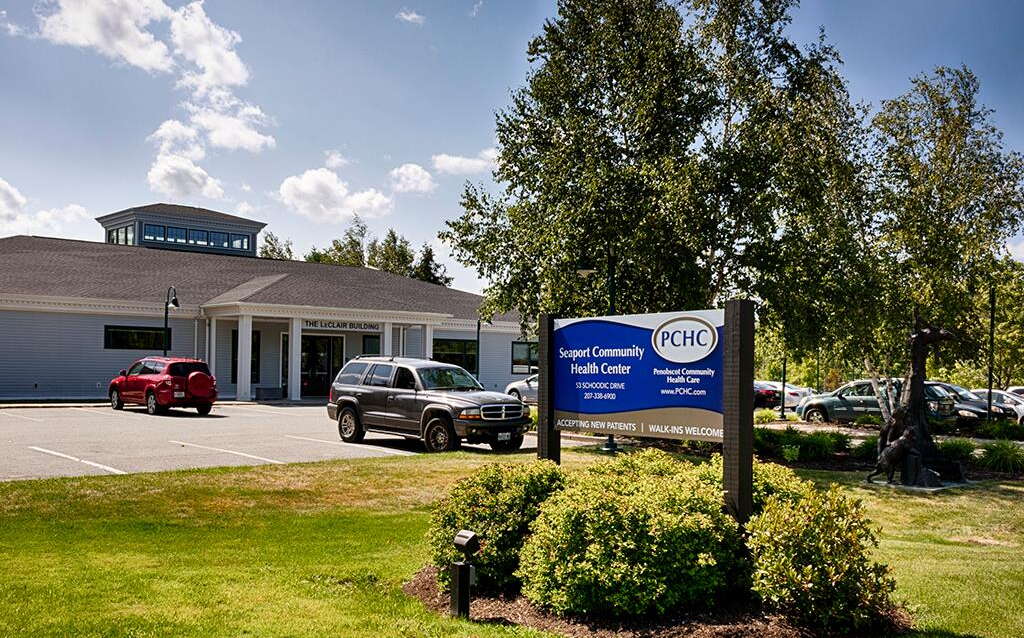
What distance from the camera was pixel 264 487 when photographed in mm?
11812

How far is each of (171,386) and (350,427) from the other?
30.0ft

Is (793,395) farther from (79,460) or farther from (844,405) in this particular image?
(79,460)

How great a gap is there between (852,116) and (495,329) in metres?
25.2

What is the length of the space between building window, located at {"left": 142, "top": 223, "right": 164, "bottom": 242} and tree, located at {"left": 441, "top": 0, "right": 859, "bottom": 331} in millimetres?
35389

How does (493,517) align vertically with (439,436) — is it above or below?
above

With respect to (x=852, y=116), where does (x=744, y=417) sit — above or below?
below

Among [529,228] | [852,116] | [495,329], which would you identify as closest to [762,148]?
[852,116]

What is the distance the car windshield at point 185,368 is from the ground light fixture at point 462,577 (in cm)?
2179

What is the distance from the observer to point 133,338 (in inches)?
1307

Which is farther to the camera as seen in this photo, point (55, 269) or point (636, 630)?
point (55, 269)

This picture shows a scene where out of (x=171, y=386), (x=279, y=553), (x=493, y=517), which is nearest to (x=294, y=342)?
(x=171, y=386)

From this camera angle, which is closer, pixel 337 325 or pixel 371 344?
pixel 337 325

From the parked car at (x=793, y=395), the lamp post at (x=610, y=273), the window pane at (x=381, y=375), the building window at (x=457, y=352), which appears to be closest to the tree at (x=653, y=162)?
the lamp post at (x=610, y=273)

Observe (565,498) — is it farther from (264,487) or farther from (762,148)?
(762,148)
